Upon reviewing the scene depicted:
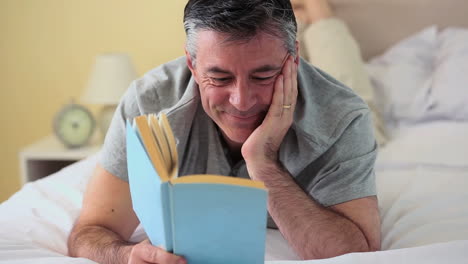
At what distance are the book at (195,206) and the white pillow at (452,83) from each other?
1512 millimetres

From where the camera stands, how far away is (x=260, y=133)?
53.1 inches

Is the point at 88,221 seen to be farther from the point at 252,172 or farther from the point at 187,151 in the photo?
the point at 252,172

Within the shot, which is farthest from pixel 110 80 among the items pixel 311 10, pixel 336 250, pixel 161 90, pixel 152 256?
pixel 152 256

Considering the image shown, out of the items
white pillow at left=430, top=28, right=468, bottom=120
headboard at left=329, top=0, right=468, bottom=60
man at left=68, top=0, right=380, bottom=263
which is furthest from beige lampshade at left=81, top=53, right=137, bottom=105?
white pillow at left=430, top=28, right=468, bottom=120

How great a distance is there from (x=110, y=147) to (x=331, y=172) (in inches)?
20.1

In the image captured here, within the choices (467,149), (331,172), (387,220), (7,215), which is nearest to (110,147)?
(7,215)

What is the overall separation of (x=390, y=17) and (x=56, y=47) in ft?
4.88

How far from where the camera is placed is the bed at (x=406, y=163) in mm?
1331

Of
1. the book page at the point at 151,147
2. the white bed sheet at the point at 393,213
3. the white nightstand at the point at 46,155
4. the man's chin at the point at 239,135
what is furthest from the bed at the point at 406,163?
the white nightstand at the point at 46,155

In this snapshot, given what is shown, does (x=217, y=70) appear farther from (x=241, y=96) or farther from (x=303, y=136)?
Answer: (x=303, y=136)

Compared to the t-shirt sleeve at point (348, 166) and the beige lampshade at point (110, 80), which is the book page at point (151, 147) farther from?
the beige lampshade at point (110, 80)

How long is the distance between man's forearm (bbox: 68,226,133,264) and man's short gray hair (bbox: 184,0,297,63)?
44 cm

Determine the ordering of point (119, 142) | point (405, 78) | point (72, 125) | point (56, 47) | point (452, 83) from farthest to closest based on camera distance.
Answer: point (56, 47), point (72, 125), point (405, 78), point (452, 83), point (119, 142)

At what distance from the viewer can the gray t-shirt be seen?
Answer: 1.39 meters
